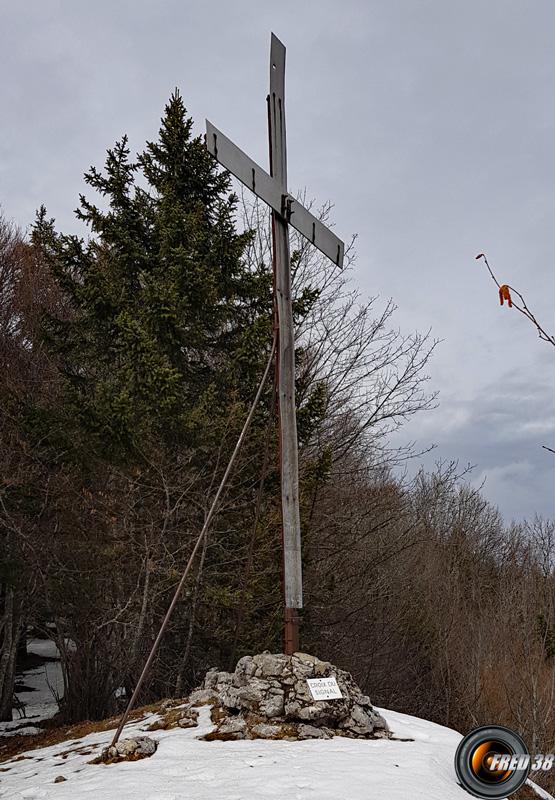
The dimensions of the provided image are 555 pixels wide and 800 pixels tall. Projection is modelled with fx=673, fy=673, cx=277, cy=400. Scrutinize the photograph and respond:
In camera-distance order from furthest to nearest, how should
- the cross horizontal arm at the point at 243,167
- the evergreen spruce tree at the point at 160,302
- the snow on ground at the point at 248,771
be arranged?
the evergreen spruce tree at the point at 160,302, the cross horizontal arm at the point at 243,167, the snow on ground at the point at 248,771

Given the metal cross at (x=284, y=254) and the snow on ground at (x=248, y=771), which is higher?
the metal cross at (x=284, y=254)

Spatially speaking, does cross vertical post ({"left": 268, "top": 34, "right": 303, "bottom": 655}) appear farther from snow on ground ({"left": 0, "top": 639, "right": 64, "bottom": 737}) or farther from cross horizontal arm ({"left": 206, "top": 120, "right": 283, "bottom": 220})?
snow on ground ({"left": 0, "top": 639, "right": 64, "bottom": 737})

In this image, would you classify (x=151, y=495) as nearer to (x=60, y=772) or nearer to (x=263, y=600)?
(x=263, y=600)

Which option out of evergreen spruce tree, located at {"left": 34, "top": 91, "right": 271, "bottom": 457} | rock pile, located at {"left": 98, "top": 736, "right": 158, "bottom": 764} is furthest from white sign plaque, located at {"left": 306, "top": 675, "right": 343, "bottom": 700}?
evergreen spruce tree, located at {"left": 34, "top": 91, "right": 271, "bottom": 457}

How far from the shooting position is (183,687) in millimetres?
9586

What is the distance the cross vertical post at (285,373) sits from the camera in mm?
5914

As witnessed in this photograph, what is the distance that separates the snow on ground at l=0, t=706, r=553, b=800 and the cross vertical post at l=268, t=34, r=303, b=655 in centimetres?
120

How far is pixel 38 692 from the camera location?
A: 14.5 metres

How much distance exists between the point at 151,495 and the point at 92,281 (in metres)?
3.74

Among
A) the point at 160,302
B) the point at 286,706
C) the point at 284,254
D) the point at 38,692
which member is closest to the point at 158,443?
the point at 160,302

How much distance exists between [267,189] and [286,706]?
177 inches

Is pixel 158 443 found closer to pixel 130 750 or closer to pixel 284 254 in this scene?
pixel 284 254

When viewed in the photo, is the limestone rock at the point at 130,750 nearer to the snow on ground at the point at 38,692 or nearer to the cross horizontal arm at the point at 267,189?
the cross horizontal arm at the point at 267,189

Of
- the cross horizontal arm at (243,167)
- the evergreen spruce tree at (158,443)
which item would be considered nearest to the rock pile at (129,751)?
the evergreen spruce tree at (158,443)
